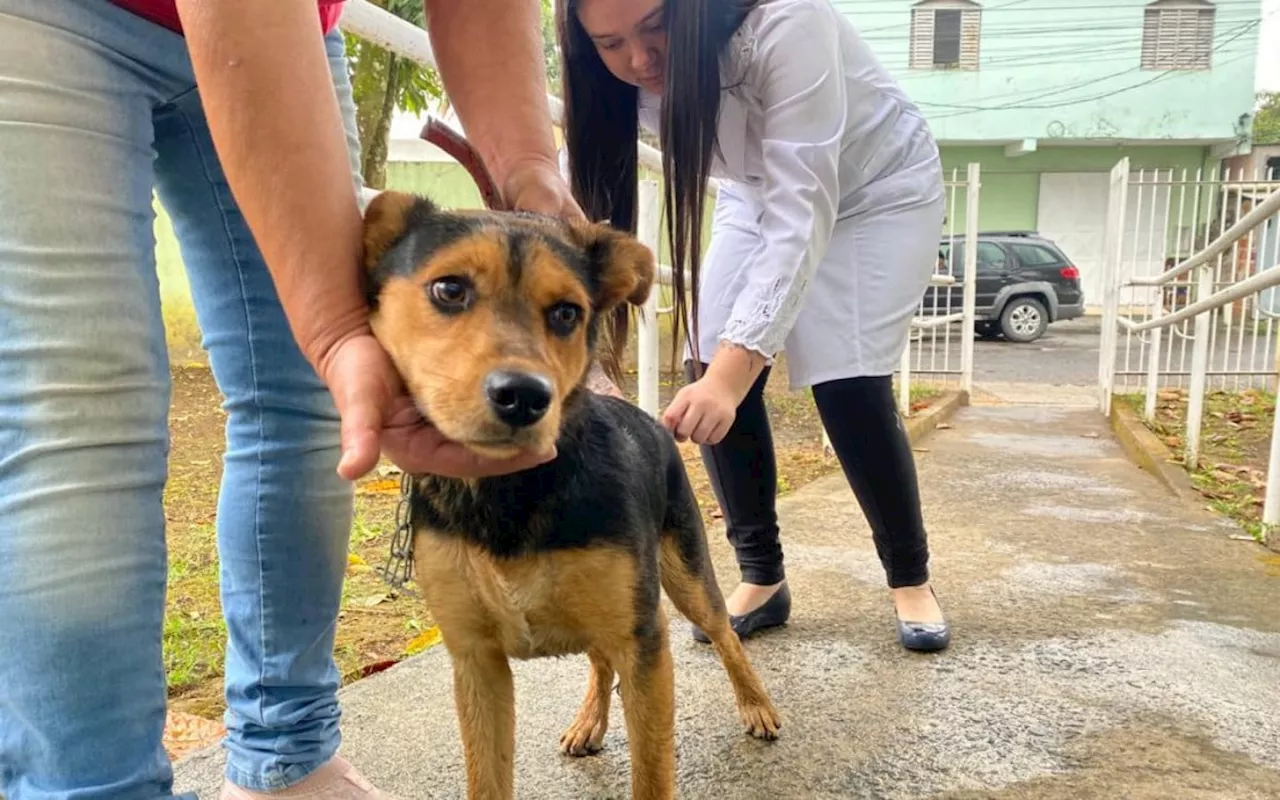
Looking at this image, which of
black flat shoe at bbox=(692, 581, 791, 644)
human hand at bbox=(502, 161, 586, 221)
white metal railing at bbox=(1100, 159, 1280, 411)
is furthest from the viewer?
white metal railing at bbox=(1100, 159, 1280, 411)

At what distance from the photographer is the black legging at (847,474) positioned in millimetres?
3066

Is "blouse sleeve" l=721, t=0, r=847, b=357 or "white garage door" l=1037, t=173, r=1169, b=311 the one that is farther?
"white garage door" l=1037, t=173, r=1169, b=311

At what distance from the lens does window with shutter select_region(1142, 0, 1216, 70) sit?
2422 cm

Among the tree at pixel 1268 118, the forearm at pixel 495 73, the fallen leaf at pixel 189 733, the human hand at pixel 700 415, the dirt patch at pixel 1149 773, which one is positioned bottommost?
the dirt patch at pixel 1149 773

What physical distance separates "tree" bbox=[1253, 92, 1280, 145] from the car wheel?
46.1 ft

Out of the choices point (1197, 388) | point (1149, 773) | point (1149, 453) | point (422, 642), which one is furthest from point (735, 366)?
point (1197, 388)

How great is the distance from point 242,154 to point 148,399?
443mm

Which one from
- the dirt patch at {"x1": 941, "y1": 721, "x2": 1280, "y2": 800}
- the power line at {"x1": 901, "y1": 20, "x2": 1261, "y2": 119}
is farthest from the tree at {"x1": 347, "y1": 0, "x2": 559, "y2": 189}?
the power line at {"x1": 901, "y1": 20, "x2": 1261, "y2": 119}

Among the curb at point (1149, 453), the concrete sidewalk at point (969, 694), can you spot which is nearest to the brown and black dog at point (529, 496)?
the concrete sidewalk at point (969, 694)

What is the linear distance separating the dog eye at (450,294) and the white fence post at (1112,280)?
8987 mm

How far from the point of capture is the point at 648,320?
3.87 meters

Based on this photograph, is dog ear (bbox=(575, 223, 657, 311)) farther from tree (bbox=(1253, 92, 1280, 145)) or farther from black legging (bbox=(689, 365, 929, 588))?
tree (bbox=(1253, 92, 1280, 145))

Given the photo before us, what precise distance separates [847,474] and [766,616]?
55 centimetres

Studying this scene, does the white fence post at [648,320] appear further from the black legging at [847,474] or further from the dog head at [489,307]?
the dog head at [489,307]
